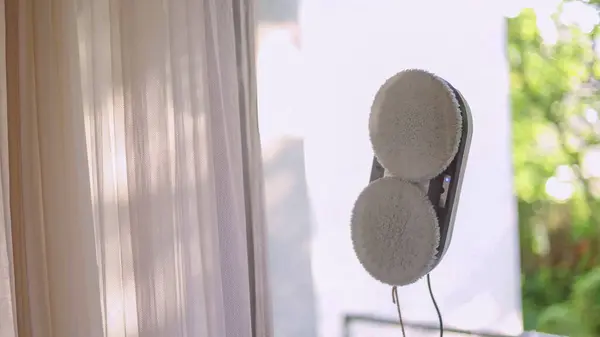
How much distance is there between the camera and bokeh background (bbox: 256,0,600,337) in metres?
1.59

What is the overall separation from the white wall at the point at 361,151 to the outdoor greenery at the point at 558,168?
0.14ft

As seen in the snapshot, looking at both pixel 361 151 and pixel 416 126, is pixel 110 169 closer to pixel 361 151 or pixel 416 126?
pixel 416 126

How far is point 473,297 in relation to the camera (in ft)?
5.93

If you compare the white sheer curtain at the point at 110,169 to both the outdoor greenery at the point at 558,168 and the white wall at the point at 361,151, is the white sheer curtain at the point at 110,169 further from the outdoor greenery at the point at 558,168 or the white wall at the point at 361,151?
the outdoor greenery at the point at 558,168

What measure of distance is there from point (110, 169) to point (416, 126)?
0.66m

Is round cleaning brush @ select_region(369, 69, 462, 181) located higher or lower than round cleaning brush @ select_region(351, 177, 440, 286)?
higher

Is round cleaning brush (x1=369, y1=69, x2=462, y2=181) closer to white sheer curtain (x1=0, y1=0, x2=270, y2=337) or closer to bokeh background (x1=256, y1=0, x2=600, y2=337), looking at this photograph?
white sheer curtain (x1=0, y1=0, x2=270, y2=337)

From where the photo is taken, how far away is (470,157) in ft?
5.90

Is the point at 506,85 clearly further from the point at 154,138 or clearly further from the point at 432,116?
the point at 154,138

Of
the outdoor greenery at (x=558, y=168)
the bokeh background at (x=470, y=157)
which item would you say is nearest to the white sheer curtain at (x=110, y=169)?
the bokeh background at (x=470, y=157)

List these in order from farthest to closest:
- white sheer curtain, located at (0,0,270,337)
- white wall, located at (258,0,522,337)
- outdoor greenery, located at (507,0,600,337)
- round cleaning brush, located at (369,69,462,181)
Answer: white wall, located at (258,0,522,337), outdoor greenery, located at (507,0,600,337), white sheer curtain, located at (0,0,270,337), round cleaning brush, located at (369,69,462,181)

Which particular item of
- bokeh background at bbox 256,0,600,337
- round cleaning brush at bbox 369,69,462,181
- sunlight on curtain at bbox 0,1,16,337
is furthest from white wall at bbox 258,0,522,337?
sunlight on curtain at bbox 0,1,16,337

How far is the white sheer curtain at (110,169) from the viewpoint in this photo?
4.54 ft

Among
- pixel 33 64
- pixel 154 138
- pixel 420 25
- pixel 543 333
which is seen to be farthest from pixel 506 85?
pixel 33 64
